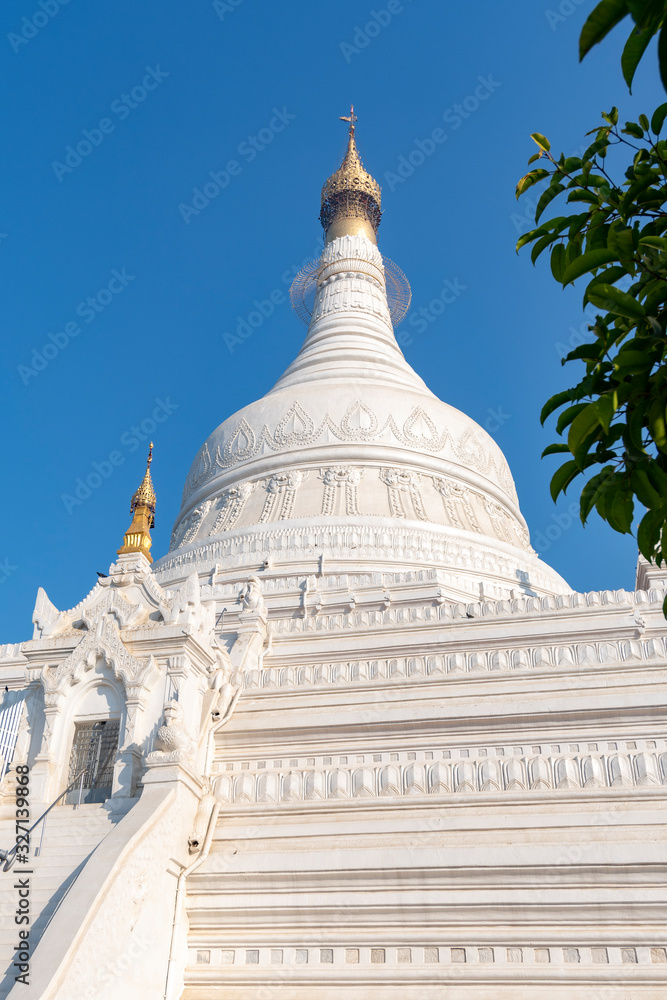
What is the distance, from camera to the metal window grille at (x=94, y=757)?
1327 centimetres

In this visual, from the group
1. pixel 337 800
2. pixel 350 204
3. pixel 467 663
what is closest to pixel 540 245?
pixel 337 800

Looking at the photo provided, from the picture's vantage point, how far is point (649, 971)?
9828 millimetres

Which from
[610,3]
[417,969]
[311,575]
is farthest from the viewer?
[311,575]

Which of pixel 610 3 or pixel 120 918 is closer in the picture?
pixel 610 3

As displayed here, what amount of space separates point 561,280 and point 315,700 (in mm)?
11103

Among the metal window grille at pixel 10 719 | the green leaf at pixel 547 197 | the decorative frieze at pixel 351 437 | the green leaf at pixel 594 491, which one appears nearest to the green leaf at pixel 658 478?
the green leaf at pixel 594 491

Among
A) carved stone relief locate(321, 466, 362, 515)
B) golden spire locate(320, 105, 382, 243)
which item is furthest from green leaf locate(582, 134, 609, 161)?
golden spire locate(320, 105, 382, 243)

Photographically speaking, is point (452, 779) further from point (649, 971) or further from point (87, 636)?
point (87, 636)

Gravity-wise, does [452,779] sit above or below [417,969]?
above

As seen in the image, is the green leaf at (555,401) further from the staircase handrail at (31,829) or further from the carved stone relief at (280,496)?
the carved stone relief at (280,496)

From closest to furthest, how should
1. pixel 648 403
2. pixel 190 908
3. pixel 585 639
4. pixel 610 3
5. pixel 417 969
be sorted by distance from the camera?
pixel 610 3, pixel 648 403, pixel 417 969, pixel 190 908, pixel 585 639

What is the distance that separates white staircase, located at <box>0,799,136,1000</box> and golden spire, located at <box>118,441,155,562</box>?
7.26m

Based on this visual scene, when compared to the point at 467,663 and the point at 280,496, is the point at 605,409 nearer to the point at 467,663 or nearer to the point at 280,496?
the point at 467,663

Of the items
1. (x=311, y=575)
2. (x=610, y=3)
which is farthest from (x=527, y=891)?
(x=311, y=575)
